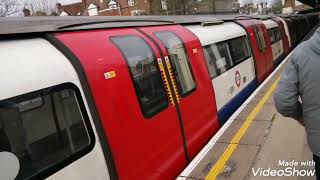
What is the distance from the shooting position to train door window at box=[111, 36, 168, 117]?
4.70 meters

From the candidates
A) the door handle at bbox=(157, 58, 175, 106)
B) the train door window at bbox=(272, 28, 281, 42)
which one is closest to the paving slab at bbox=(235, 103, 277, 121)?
the door handle at bbox=(157, 58, 175, 106)

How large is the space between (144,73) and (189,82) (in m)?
1.43

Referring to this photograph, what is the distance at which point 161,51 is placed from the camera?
5.63m

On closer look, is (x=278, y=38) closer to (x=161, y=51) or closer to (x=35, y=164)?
(x=161, y=51)

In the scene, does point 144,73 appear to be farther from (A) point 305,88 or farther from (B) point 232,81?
(B) point 232,81

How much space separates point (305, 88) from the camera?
9.69 ft

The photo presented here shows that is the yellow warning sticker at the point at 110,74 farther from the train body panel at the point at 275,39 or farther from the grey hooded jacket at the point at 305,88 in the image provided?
the train body panel at the point at 275,39

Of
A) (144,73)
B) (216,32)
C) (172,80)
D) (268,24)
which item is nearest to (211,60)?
(216,32)

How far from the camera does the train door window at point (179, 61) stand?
5934 mm

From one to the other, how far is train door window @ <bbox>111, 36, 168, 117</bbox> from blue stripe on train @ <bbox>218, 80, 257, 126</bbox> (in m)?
2.61

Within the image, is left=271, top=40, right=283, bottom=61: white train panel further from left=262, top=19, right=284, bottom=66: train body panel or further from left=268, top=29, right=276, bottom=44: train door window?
left=268, top=29, right=276, bottom=44: train door window

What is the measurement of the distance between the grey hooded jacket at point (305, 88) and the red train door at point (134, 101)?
5.37ft

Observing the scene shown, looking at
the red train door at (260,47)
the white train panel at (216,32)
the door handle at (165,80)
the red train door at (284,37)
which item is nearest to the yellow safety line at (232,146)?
the door handle at (165,80)

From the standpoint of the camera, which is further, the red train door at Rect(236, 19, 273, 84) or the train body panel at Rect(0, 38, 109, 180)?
the red train door at Rect(236, 19, 273, 84)
